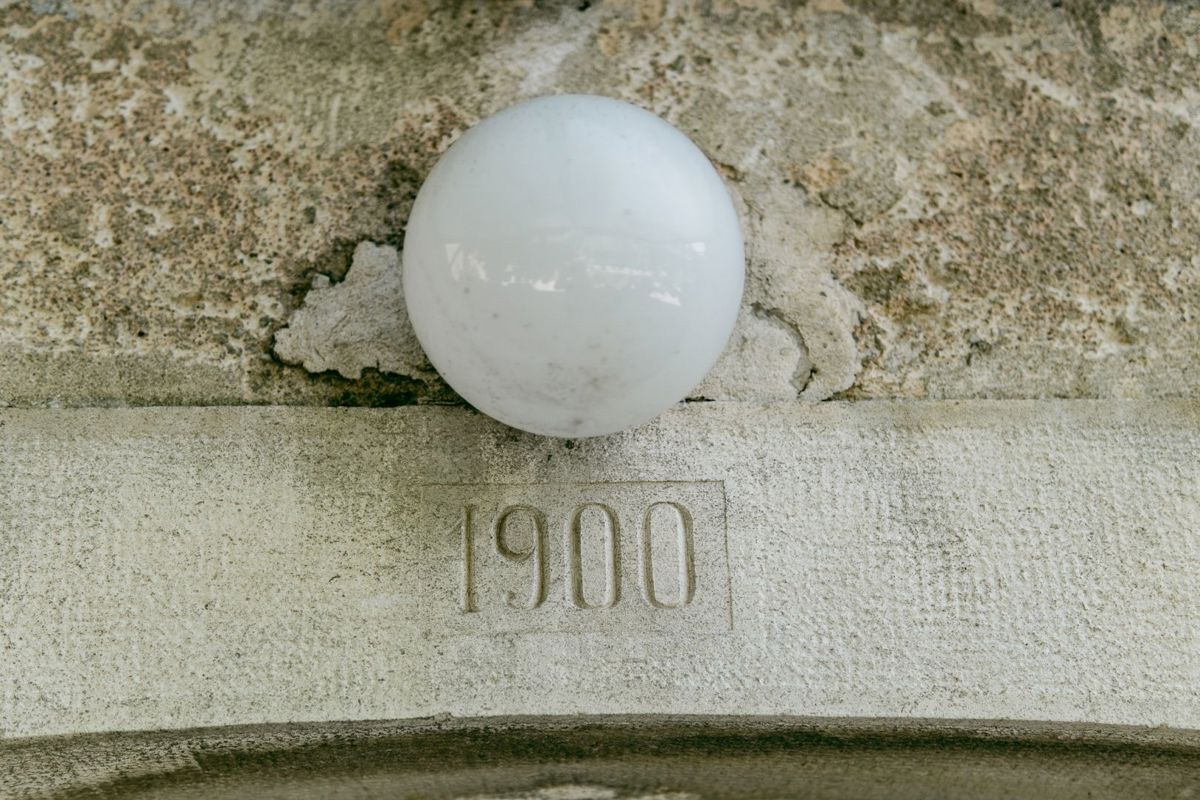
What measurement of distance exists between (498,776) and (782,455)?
693 millimetres

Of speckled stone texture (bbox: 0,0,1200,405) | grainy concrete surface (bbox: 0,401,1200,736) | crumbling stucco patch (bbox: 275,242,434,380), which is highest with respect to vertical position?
speckled stone texture (bbox: 0,0,1200,405)

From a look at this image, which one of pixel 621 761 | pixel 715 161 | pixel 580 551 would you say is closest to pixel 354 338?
pixel 580 551

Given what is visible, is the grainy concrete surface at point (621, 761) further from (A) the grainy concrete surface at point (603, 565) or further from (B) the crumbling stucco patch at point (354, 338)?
(B) the crumbling stucco patch at point (354, 338)

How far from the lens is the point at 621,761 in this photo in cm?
136

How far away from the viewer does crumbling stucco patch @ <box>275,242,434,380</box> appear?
1356 millimetres

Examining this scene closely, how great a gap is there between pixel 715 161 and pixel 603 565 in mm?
700

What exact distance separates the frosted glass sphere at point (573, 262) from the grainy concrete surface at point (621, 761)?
1.70 feet

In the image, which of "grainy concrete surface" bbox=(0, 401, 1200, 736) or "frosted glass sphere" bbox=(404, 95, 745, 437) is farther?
"grainy concrete surface" bbox=(0, 401, 1200, 736)

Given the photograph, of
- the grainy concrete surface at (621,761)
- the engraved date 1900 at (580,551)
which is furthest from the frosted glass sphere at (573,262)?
the grainy concrete surface at (621,761)

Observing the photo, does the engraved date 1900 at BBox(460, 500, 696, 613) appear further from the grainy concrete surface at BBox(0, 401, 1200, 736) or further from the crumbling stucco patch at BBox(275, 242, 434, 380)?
the crumbling stucco patch at BBox(275, 242, 434, 380)

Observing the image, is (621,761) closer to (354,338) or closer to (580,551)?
(580,551)

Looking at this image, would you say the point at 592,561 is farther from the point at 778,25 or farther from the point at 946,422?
the point at 778,25

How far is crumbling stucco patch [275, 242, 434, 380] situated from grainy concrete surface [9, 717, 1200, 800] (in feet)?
1.75

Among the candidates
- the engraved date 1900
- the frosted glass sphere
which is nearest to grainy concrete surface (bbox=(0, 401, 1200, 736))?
the engraved date 1900
